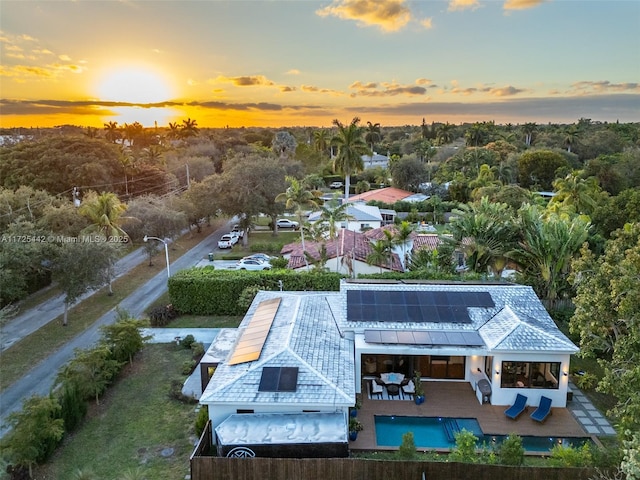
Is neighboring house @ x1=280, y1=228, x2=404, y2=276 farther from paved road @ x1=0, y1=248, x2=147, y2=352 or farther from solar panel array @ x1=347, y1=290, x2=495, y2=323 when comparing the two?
paved road @ x1=0, y1=248, x2=147, y2=352

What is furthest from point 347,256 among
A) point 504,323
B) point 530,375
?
point 530,375

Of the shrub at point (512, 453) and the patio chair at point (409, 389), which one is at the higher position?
the shrub at point (512, 453)

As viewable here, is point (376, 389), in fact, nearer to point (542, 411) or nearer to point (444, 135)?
point (542, 411)

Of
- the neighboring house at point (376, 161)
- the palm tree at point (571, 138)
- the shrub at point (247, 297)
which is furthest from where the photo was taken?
the neighboring house at point (376, 161)

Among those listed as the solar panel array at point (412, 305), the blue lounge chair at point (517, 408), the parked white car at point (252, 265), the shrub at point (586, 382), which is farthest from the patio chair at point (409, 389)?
the parked white car at point (252, 265)

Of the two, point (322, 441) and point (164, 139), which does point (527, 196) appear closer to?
point (322, 441)

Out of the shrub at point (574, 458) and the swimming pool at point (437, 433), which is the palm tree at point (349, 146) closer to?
the swimming pool at point (437, 433)

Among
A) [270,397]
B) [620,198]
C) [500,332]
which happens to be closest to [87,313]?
[270,397]

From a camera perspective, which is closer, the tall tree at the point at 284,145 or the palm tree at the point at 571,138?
the palm tree at the point at 571,138
